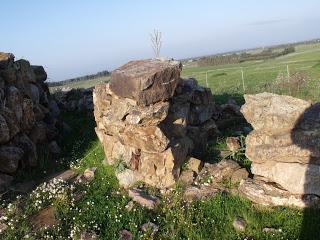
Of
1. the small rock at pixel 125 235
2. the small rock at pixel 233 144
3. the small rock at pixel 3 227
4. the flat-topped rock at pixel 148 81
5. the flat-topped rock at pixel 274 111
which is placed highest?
the flat-topped rock at pixel 148 81

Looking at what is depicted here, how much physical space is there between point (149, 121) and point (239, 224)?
3.81m

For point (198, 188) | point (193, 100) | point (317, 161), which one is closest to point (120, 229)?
point (198, 188)

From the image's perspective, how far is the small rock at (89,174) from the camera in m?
13.3

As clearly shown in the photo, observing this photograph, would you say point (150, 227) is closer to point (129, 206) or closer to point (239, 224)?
point (129, 206)

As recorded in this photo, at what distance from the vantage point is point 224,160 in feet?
41.1

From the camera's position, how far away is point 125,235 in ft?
32.8

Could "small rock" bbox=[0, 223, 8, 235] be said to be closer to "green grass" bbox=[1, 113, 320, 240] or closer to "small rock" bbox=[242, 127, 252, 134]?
"green grass" bbox=[1, 113, 320, 240]

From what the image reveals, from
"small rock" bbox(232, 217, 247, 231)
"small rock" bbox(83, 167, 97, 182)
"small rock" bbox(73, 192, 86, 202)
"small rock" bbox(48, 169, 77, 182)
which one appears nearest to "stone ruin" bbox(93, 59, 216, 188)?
"small rock" bbox(83, 167, 97, 182)

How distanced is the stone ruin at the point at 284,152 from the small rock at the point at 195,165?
167 centimetres

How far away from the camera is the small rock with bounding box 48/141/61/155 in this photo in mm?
15336

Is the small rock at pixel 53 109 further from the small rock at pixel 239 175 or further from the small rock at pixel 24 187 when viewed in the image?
the small rock at pixel 239 175

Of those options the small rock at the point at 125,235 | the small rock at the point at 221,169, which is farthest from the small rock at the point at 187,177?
the small rock at the point at 125,235

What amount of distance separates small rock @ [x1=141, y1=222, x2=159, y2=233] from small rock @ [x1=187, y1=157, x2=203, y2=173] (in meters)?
2.72

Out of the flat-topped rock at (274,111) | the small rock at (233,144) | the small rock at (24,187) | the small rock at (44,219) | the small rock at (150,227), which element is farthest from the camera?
the small rock at (233,144)
